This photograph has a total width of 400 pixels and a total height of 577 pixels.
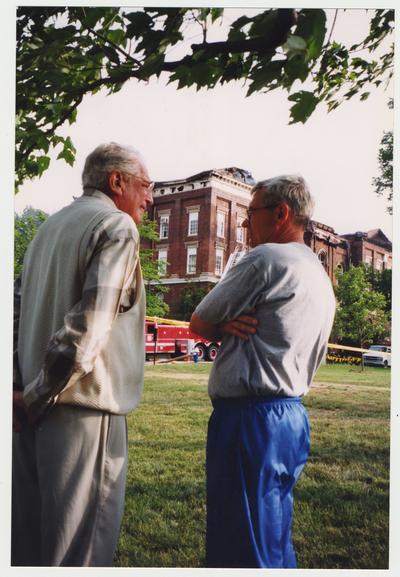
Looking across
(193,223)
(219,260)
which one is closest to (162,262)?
(193,223)

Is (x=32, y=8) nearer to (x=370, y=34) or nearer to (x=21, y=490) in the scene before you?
(x=370, y=34)

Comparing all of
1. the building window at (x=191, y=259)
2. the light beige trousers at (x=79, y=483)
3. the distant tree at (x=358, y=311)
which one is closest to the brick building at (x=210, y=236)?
the building window at (x=191, y=259)

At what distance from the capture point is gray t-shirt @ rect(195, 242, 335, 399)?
71.3 inches

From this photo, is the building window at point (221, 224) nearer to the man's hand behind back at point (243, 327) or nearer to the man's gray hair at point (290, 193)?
the man's gray hair at point (290, 193)

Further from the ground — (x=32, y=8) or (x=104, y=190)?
(x=32, y=8)

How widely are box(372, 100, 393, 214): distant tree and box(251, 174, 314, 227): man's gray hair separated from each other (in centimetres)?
100

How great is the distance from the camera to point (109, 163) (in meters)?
1.92

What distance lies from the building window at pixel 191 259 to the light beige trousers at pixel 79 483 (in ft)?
5.79

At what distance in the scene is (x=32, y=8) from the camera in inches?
101

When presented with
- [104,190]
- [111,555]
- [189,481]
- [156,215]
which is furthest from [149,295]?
[111,555]

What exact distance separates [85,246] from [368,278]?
1952mm

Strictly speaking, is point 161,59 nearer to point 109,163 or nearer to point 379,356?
point 109,163

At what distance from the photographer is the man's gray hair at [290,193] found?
1.99m

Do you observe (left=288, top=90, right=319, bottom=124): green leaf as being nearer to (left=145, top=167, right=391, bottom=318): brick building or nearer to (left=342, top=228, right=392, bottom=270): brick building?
(left=145, top=167, right=391, bottom=318): brick building
